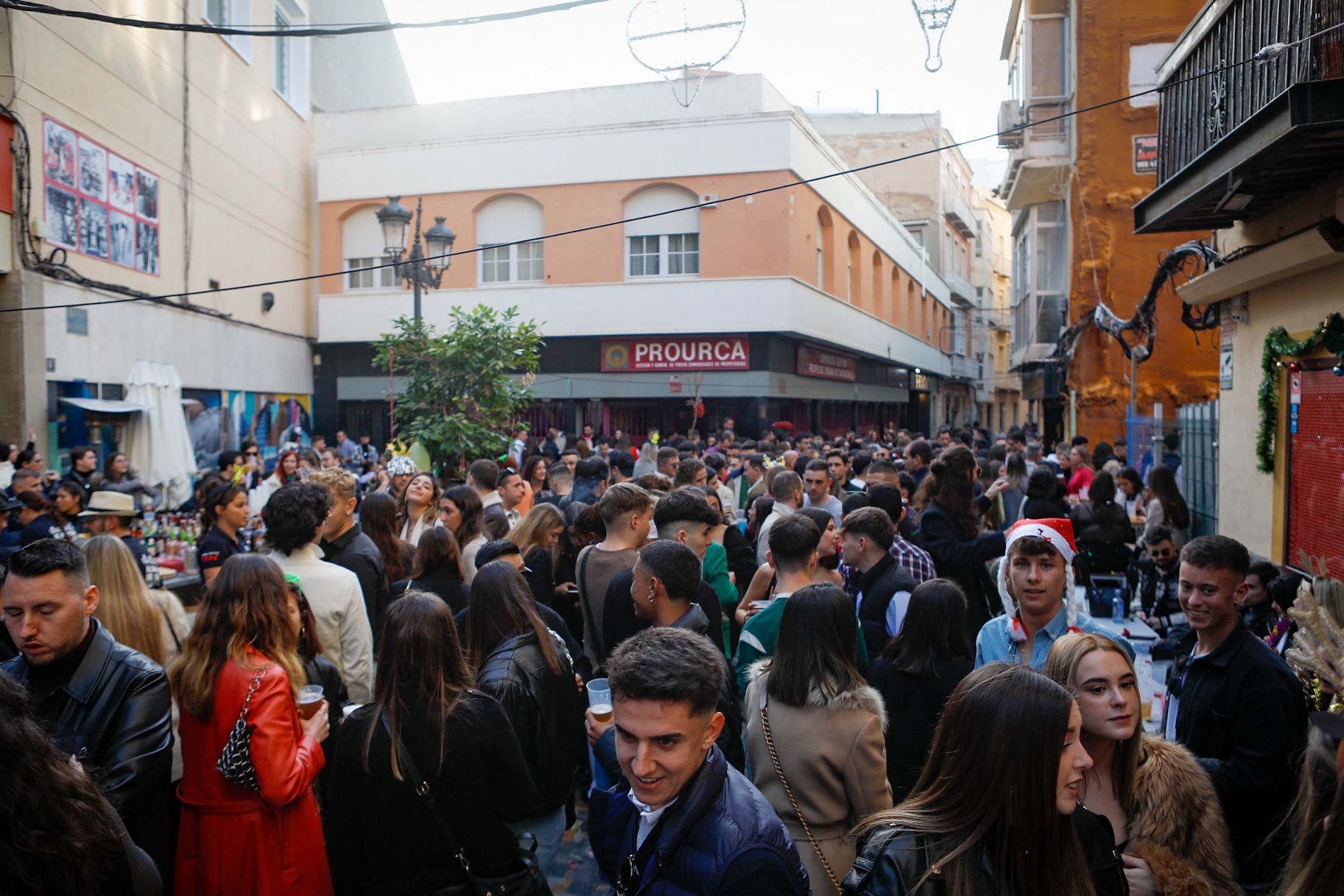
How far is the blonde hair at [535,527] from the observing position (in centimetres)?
579

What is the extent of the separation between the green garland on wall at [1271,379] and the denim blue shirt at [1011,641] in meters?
5.06

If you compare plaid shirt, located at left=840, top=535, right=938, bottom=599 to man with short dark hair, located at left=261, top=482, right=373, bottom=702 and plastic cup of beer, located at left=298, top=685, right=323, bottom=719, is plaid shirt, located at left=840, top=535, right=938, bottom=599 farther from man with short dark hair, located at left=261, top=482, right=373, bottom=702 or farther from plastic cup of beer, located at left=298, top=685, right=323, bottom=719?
plastic cup of beer, located at left=298, top=685, right=323, bottom=719

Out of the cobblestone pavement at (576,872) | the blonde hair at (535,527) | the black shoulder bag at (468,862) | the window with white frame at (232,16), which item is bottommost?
the cobblestone pavement at (576,872)

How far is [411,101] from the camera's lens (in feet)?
116

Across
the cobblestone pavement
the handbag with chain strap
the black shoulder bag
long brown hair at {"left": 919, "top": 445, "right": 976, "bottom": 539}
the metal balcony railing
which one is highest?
the metal balcony railing

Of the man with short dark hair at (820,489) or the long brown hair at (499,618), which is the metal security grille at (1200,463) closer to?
the man with short dark hair at (820,489)

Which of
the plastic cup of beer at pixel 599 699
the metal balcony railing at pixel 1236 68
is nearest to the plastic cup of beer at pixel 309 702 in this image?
the plastic cup of beer at pixel 599 699

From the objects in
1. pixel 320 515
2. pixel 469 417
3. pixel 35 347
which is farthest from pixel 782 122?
pixel 320 515

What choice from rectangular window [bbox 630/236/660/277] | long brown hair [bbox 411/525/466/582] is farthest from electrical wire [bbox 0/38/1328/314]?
rectangular window [bbox 630/236/660/277]

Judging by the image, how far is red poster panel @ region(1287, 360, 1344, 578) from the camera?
22.9ft

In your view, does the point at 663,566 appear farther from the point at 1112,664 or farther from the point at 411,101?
the point at 411,101

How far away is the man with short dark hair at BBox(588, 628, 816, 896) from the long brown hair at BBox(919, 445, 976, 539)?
150 inches

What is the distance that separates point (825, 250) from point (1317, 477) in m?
18.6

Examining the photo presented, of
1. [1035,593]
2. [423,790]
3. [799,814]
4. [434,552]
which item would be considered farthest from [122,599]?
[1035,593]
